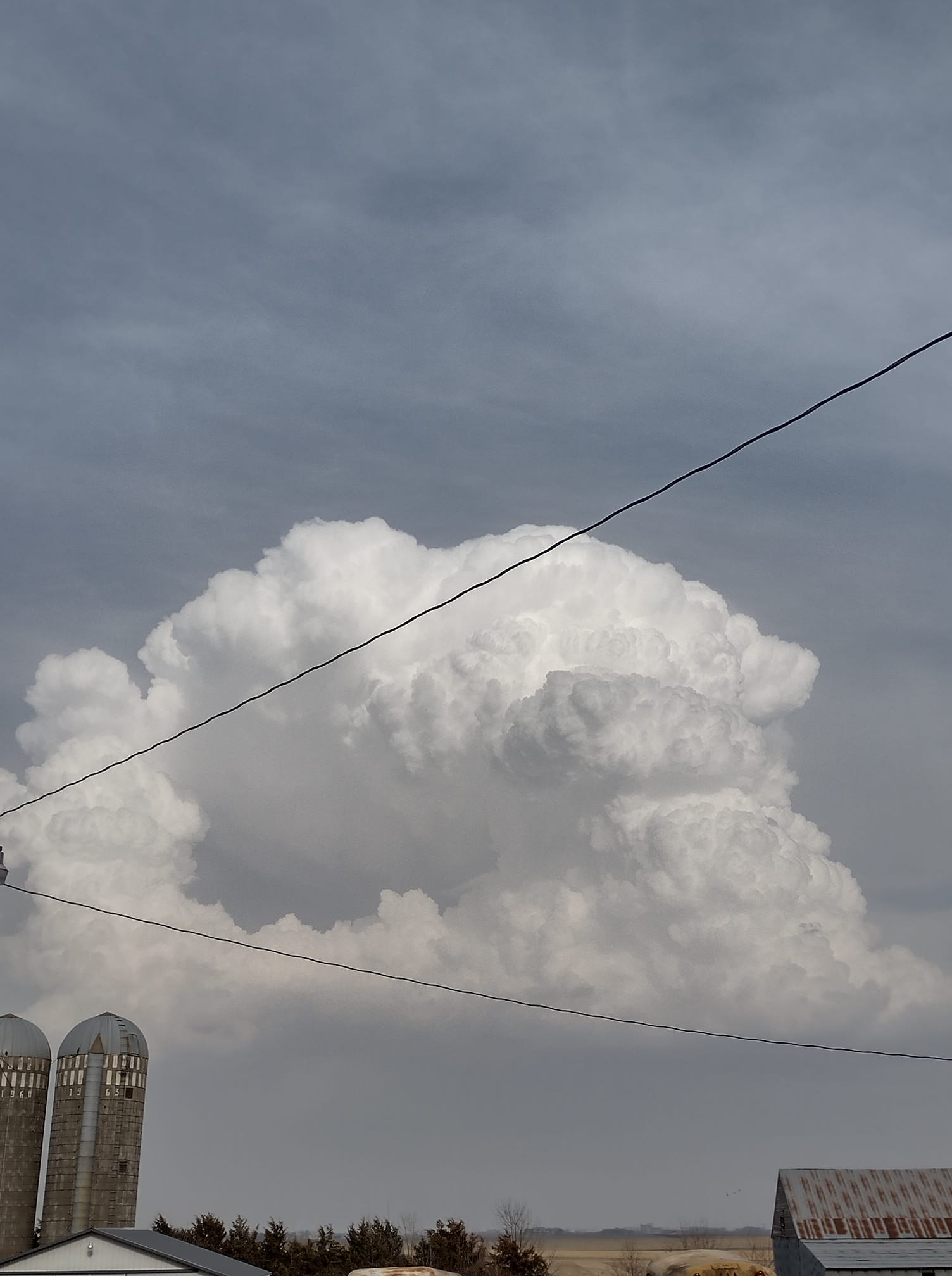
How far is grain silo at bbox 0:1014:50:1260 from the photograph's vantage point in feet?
181

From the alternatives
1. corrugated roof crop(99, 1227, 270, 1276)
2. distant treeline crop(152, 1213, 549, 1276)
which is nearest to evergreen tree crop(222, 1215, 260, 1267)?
distant treeline crop(152, 1213, 549, 1276)

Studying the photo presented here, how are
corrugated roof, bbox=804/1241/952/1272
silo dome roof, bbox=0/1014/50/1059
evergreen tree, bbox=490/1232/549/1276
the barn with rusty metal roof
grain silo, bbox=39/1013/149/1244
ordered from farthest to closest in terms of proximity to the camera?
evergreen tree, bbox=490/1232/549/1276
silo dome roof, bbox=0/1014/50/1059
grain silo, bbox=39/1013/149/1244
the barn with rusty metal roof
corrugated roof, bbox=804/1241/952/1272

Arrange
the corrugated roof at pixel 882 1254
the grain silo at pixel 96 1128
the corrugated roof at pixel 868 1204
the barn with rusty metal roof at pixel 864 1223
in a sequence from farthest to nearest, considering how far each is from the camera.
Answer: the grain silo at pixel 96 1128, the corrugated roof at pixel 868 1204, the barn with rusty metal roof at pixel 864 1223, the corrugated roof at pixel 882 1254

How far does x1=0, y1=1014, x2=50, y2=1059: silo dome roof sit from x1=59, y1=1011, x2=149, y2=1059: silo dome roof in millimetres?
992

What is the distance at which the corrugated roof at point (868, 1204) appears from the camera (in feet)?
144

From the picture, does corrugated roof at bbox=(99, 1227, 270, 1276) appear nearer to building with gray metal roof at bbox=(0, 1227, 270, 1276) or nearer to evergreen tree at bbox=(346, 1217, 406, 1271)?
building with gray metal roof at bbox=(0, 1227, 270, 1276)

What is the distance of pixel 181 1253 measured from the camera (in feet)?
127

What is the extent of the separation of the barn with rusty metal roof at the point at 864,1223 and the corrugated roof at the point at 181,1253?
696 inches

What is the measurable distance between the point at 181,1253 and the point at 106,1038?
21.2m

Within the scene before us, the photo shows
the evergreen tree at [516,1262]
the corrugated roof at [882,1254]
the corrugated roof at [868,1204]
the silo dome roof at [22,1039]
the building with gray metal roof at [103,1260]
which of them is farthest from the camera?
the evergreen tree at [516,1262]

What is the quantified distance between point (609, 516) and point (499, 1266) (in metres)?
59.1

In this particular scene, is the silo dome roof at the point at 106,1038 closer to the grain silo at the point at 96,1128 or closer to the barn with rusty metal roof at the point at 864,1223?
the grain silo at the point at 96,1128

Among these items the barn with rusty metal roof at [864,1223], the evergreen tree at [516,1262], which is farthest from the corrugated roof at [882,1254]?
the evergreen tree at [516,1262]

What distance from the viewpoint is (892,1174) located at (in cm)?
4597
